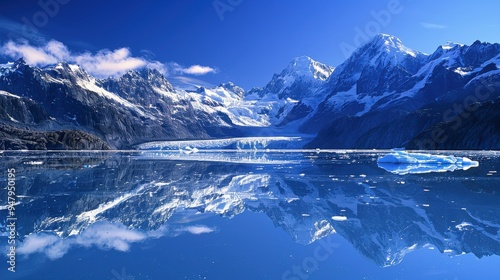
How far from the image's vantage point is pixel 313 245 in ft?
35.3

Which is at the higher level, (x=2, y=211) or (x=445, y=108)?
(x=445, y=108)

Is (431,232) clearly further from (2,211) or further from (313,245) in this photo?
(2,211)

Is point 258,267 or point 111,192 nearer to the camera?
point 258,267

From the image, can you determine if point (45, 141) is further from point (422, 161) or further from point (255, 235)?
point (255, 235)

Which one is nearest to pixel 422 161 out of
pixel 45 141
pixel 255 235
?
pixel 255 235

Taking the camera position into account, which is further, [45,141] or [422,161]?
[45,141]

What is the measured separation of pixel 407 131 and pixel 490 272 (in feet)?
567

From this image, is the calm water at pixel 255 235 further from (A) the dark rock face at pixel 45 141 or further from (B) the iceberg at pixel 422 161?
(A) the dark rock face at pixel 45 141

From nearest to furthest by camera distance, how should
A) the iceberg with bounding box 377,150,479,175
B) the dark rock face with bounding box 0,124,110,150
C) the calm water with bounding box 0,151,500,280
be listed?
1. the calm water with bounding box 0,151,500,280
2. the iceberg with bounding box 377,150,479,175
3. the dark rock face with bounding box 0,124,110,150

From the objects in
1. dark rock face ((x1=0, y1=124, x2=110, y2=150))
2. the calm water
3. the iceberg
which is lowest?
the calm water

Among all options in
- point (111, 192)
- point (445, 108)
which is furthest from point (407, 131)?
point (111, 192)

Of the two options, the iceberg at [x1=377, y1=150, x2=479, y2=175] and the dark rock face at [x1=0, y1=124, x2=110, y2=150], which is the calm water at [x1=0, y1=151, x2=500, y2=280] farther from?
the dark rock face at [x1=0, y1=124, x2=110, y2=150]

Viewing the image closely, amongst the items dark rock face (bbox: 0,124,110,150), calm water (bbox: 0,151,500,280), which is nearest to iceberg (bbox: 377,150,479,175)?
calm water (bbox: 0,151,500,280)

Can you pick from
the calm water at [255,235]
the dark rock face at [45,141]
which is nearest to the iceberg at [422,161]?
the calm water at [255,235]
